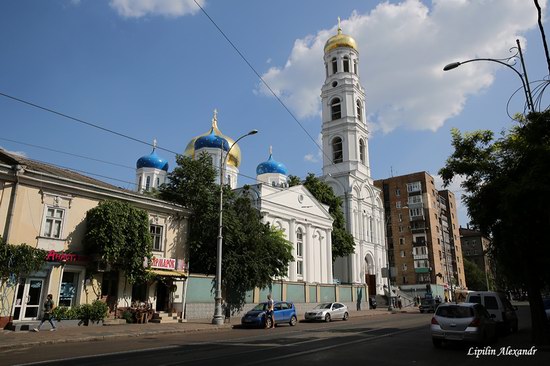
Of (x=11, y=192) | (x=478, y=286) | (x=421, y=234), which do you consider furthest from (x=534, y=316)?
(x=478, y=286)

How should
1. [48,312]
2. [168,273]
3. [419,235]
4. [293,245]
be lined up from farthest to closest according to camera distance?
[419,235] → [293,245] → [168,273] → [48,312]

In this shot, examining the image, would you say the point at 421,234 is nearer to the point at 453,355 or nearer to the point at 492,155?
the point at 492,155

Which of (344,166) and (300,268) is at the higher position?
(344,166)

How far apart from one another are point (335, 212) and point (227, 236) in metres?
25.8

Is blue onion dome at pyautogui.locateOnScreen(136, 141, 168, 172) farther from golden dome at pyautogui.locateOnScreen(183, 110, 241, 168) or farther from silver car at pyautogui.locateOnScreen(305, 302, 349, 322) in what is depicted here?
silver car at pyautogui.locateOnScreen(305, 302, 349, 322)

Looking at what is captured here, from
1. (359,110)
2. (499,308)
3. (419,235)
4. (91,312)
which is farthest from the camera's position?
(419,235)

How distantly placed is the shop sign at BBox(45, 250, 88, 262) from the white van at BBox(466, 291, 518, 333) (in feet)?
62.0

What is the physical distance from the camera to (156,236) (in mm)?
25703

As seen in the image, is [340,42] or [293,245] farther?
[340,42]

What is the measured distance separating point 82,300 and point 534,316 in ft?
65.4

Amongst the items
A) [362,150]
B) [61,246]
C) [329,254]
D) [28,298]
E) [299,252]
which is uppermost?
[362,150]

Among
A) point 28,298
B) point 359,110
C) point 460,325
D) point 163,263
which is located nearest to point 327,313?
point 163,263

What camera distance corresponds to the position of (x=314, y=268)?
1686 inches

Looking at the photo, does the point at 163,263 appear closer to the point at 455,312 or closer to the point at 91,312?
the point at 91,312
